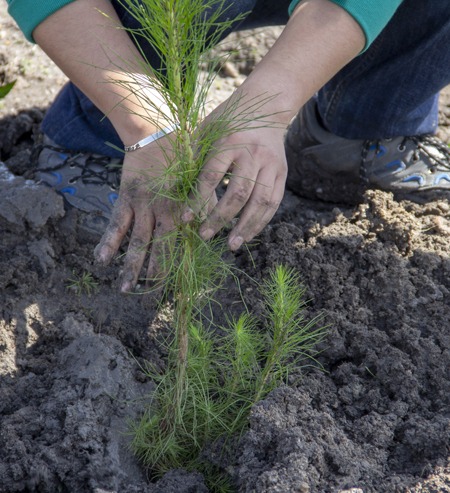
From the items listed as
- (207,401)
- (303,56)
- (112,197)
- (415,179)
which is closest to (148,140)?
(303,56)

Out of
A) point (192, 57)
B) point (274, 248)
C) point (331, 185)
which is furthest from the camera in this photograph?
point (331, 185)

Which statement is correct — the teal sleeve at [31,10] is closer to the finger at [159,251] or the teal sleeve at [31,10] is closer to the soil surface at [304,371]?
the soil surface at [304,371]

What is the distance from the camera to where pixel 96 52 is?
181 centimetres

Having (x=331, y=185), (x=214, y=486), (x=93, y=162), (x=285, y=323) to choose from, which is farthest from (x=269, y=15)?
(x=214, y=486)

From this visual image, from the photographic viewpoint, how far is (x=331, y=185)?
272cm

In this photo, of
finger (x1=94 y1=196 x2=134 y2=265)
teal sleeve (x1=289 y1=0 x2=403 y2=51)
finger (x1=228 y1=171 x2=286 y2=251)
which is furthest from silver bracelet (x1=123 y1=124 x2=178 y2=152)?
teal sleeve (x1=289 y1=0 x2=403 y2=51)

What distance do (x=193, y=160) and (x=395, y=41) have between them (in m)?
1.34

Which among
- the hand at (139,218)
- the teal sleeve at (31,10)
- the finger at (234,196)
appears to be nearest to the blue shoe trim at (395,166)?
the finger at (234,196)

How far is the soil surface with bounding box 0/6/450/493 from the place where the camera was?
5.08 feet

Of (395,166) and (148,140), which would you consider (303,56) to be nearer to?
(148,140)

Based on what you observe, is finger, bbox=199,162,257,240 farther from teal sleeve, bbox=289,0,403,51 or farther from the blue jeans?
the blue jeans

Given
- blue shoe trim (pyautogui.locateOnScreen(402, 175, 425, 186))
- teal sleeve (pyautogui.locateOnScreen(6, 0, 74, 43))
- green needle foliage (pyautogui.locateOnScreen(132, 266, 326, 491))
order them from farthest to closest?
blue shoe trim (pyautogui.locateOnScreen(402, 175, 425, 186)) → teal sleeve (pyautogui.locateOnScreen(6, 0, 74, 43)) → green needle foliage (pyautogui.locateOnScreen(132, 266, 326, 491))

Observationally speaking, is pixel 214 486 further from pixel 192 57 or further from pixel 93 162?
pixel 93 162

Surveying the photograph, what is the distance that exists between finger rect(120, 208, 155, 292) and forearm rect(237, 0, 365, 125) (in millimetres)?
402
